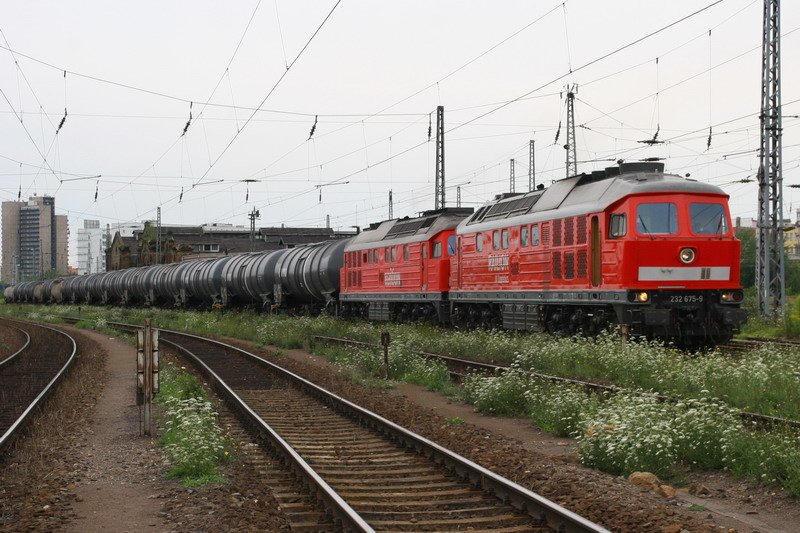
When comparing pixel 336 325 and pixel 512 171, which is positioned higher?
pixel 512 171

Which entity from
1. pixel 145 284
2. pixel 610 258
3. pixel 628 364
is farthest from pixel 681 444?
pixel 145 284

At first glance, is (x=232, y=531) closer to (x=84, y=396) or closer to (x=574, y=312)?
(x=84, y=396)

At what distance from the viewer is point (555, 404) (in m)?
13.0

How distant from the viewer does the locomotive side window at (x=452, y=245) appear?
29.0 meters

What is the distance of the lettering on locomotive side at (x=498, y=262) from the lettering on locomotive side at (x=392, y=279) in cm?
715

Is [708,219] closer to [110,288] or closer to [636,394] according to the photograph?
[636,394]

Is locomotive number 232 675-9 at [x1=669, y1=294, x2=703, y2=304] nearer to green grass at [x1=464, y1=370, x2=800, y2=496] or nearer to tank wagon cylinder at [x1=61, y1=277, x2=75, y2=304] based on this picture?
green grass at [x1=464, y1=370, x2=800, y2=496]

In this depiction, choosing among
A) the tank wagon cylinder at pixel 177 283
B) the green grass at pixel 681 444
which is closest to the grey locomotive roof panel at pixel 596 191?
the green grass at pixel 681 444

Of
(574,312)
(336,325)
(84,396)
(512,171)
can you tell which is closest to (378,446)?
(84,396)

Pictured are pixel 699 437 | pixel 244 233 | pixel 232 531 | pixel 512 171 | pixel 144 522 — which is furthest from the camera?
pixel 244 233

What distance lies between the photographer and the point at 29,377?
23.0m

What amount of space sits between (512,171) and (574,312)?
3807 centimetres

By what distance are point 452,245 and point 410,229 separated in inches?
141

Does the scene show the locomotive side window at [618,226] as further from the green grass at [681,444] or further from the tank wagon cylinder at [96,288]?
the tank wagon cylinder at [96,288]
